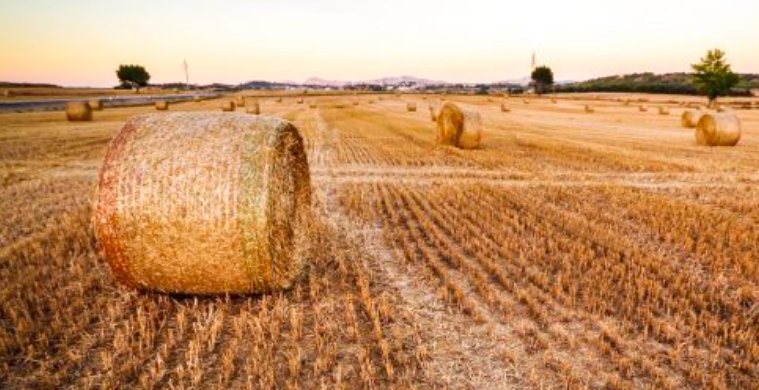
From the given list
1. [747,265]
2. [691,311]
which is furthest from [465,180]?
[691,311]

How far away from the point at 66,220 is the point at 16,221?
95 centimetres

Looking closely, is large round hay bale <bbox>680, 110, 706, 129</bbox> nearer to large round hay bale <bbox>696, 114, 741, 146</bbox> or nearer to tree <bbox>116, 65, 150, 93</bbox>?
large round hay bale <bbox>696, 114, 741, 146</bbox>

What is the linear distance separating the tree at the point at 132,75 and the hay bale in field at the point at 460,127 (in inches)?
4467

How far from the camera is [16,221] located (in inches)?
341

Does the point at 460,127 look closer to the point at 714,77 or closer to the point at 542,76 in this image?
the point at 714,77

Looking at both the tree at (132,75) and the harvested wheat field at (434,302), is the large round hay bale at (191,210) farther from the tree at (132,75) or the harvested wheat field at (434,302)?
the tree at (132,75)

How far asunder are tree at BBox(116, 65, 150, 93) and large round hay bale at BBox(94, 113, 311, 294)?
12345 centimetres

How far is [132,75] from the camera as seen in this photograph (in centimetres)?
11700

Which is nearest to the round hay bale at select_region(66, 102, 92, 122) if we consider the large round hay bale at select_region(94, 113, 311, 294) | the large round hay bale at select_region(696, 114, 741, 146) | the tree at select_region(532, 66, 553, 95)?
the large round hay bale at select_region(94, 113, 311, 294)

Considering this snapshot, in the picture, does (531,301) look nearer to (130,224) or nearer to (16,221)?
(130,224)

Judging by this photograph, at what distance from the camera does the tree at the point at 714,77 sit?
64.1 meters

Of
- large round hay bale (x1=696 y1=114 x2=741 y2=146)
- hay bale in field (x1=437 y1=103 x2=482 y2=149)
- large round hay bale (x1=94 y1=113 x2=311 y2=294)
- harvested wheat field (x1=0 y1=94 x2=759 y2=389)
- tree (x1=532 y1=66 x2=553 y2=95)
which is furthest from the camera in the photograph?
tree (x1=532 y1=66 x2=553 y2=95)

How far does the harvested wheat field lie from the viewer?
4.26 meters

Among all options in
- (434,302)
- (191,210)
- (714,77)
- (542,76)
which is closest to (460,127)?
(434,302)
